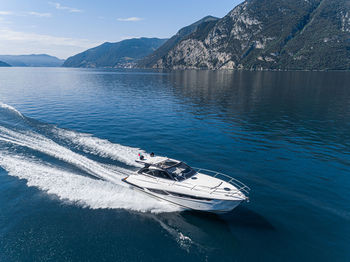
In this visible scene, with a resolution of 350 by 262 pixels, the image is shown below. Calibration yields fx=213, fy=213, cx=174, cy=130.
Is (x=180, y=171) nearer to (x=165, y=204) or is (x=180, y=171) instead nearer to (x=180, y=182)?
(x=180, y=182)

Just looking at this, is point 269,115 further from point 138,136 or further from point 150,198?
point 150,198

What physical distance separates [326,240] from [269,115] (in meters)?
37.4

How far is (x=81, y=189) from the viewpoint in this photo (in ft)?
67.8

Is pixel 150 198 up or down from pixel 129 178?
down

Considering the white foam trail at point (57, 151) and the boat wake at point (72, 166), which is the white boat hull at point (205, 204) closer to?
the boat wake at point (72, 166)

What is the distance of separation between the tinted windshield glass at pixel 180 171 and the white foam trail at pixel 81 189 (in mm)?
2752

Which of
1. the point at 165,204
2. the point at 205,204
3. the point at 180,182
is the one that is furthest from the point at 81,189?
the point at 205,204

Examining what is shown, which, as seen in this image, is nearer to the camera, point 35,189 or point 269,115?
point 35,189

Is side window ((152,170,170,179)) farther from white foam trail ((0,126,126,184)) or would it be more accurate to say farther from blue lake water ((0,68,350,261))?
white foam trail ((0,126,126,184))

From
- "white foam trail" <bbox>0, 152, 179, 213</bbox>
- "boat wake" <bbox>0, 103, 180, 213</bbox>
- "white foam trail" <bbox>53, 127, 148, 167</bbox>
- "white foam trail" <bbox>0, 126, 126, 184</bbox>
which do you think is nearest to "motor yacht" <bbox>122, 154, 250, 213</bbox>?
"white foam trail" <bbox>0, 152, 179, 213</bbox>

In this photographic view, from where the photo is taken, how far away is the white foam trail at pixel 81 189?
18781mm

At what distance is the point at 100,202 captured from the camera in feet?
62.1

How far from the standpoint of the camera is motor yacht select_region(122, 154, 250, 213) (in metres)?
17.2

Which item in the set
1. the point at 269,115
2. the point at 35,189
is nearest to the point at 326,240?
the point at 35,189
